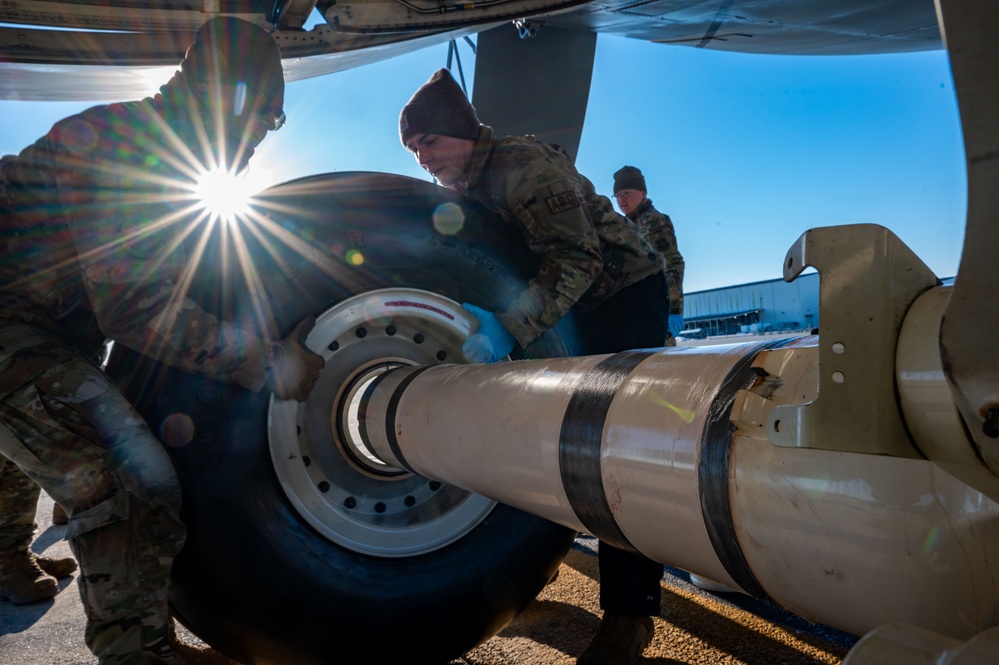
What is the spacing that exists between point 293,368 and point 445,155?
897mm

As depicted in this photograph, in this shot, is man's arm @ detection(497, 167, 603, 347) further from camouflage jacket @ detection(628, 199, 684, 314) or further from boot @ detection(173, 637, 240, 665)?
camouflage jacket @ detection(628, 199, 684, 314)

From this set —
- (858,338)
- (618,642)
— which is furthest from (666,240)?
(858,338)

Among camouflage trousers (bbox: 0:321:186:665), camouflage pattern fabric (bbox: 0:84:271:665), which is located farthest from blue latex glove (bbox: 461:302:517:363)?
camouflage trousers (bbox: 0:321:186:665)

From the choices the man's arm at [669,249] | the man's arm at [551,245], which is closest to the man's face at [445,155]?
the man's arm at [551,245]

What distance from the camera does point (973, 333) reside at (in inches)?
16.9

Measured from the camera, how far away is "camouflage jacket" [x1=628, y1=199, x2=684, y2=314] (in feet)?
14.4

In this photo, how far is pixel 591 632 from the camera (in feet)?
5.86

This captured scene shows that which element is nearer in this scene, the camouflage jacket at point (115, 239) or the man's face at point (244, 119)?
the camouflage jacket at point (115, 239)

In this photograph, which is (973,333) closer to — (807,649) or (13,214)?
(807,649)

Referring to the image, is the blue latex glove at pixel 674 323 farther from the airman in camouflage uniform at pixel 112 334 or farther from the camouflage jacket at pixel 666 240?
the airman in camouflage uniform at pixel 112 334

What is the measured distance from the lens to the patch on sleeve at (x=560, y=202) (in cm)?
172

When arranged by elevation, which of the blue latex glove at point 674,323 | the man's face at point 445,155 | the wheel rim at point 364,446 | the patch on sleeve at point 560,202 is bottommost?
the blue latex glove at point 674,323

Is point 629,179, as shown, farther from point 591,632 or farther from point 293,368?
point 293,368

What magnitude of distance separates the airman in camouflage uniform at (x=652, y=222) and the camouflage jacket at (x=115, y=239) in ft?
11.0
